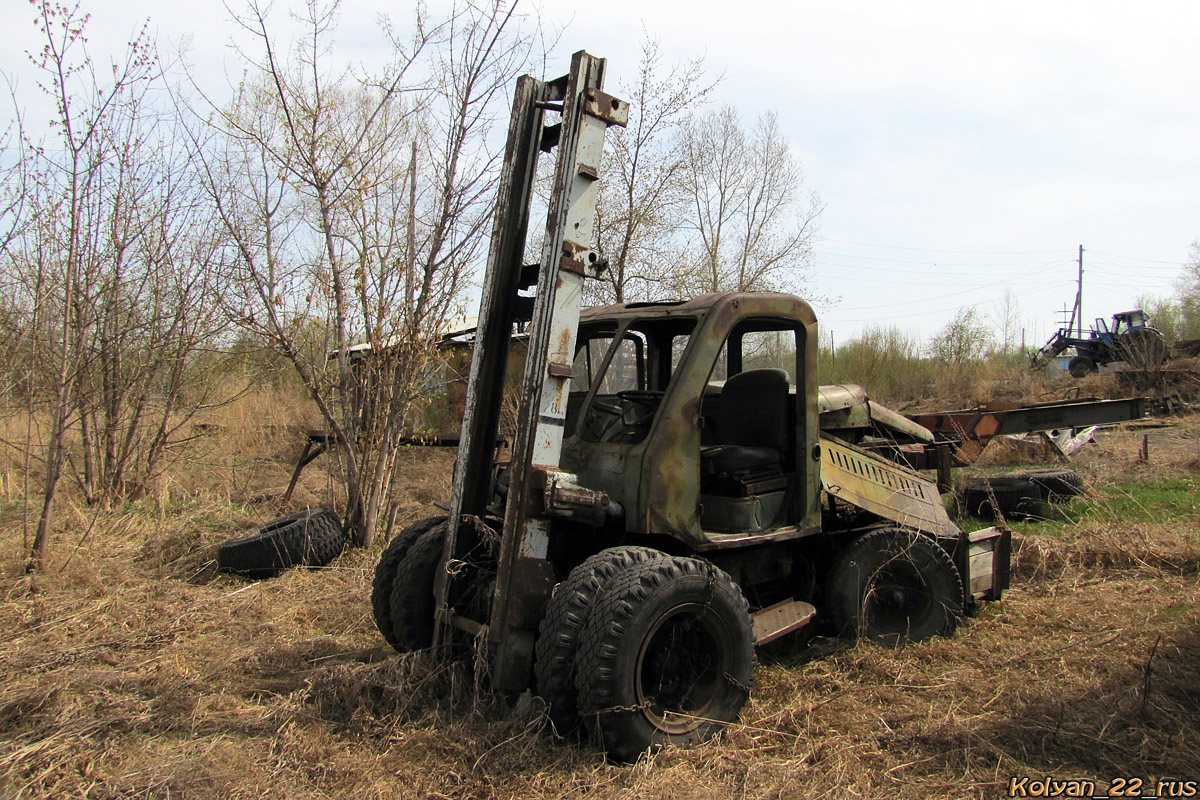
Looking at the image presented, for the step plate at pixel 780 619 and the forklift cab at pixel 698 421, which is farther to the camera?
the step plate at pixel 780 619

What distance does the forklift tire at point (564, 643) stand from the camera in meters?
3.26

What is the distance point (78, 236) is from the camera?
662cm

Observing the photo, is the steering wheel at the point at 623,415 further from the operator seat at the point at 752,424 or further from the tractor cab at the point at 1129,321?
the tractor cab at the point at 1129,321

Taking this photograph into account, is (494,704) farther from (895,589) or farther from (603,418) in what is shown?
(895,589)

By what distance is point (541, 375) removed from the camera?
3496 millimetres

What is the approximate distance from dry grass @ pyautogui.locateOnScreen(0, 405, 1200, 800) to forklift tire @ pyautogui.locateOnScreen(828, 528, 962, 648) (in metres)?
0.17

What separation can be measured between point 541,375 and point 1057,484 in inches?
272

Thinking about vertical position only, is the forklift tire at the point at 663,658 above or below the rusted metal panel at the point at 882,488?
below

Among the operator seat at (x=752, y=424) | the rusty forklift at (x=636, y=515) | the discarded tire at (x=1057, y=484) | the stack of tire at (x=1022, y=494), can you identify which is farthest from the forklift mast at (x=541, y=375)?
the discarded tire at (x=1057, y=484)

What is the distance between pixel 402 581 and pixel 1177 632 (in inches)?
165

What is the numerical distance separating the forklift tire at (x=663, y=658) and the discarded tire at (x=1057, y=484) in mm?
5923

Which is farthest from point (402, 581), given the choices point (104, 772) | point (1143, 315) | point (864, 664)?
point (1143, 315)

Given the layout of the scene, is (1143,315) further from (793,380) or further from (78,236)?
(78,236)

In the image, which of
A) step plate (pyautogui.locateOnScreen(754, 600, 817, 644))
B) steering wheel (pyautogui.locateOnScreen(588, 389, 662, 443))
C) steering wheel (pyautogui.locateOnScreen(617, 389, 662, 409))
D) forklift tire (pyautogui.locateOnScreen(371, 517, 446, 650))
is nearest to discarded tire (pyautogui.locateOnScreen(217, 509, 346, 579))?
forklift tire (pyautogui.locateOnScreen(371, 517, 446, 650))
